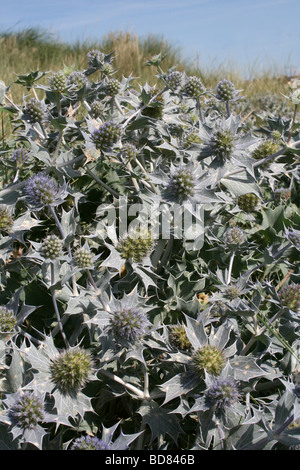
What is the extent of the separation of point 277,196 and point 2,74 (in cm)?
483

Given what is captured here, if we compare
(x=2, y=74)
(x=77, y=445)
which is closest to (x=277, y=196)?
(x=77, y=445)

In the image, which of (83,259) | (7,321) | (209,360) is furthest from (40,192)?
(209,360)

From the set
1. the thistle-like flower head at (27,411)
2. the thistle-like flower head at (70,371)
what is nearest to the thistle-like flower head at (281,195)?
the thistle-like flower head at (70,371)

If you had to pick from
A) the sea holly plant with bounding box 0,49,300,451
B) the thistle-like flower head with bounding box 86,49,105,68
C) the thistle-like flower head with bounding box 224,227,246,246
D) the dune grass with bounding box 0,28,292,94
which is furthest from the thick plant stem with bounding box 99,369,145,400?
the dune grass with bounding box 0,28,292,94

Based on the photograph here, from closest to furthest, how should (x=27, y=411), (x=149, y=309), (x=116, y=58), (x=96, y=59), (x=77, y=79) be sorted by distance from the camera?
(x=27, y=411)
(x=149, y=309)
(x=77, y=79)
(x=96, y=59)
(x=116, y=58)

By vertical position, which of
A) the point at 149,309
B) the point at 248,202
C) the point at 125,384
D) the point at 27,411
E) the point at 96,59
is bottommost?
the point at 125,384

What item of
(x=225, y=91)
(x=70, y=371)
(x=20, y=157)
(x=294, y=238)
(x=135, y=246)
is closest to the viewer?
(x=70, y=371)

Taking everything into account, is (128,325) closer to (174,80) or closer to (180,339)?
(180,339)

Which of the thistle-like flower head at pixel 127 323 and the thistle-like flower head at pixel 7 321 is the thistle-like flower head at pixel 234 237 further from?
the thistle-like flower head at pixel 7 321

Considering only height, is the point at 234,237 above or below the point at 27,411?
above

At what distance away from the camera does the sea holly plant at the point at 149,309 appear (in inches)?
56.7

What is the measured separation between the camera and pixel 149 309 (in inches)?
62.6

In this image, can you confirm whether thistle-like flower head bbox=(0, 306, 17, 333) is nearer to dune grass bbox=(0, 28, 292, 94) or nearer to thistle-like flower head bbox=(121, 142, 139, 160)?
thistle-like flower head bbox=(121, 142, 139, 160)

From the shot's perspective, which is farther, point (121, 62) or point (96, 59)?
point (121, 62)
